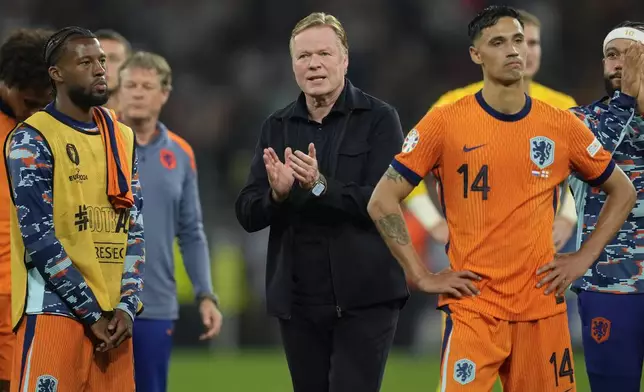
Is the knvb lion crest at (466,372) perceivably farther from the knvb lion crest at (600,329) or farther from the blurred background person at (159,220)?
the blurred background person at (159,220)

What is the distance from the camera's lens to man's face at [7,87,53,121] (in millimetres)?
5328

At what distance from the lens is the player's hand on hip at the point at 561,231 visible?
6230 millimetres

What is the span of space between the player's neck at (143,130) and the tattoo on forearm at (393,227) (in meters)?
2.30

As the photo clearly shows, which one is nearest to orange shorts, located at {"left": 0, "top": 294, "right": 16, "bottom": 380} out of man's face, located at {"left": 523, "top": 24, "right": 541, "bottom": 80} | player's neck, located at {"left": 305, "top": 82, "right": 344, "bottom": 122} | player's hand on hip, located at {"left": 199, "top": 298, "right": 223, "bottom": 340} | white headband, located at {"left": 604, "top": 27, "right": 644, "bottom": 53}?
player's hand on hip, located at {"left": 199, "top": 298, "right": 223, "bottom": 340}

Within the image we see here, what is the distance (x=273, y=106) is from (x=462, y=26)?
282 cm

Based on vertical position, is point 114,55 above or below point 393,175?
A: above

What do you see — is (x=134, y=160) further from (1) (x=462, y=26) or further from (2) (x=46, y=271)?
A: (1) (x=462, y=26)

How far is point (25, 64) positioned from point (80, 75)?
615 millimetres

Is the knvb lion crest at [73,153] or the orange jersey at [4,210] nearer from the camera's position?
the knvb lion crest at [73,153]

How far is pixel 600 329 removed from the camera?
18.0 ft

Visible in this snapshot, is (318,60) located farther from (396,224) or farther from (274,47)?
(274,47)

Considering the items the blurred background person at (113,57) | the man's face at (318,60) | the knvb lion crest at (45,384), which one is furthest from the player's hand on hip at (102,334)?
the blurred background person at (113,57)

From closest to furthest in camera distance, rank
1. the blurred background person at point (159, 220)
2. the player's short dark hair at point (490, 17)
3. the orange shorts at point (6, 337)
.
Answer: the player's short dark hair at point (490, 17)
the orange shorts at point (6, 337)
the blurred background person at point (159, 220)

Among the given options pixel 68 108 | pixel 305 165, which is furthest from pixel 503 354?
pixel 68 108
